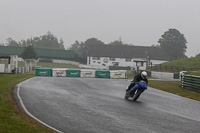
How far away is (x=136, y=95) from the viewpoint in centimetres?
1547

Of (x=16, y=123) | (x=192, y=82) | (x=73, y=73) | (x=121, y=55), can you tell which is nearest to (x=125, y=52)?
(x=121, y=55)

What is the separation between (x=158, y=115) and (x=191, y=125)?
1.79m

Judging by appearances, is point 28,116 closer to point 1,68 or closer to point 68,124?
point 68,124

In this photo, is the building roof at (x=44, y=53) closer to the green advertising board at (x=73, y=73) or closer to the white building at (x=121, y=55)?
the white building at (x=121, y=55)

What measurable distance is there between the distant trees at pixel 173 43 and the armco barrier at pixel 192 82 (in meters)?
101

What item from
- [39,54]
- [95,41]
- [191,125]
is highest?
[95,41]

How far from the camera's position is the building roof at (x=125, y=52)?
10969cm

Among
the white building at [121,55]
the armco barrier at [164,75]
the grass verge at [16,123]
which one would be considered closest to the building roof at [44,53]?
the white building at [121,55]

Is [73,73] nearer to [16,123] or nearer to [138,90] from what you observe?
[138,90]

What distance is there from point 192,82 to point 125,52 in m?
86.9

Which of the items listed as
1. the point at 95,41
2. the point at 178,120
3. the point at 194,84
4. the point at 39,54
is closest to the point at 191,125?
the point at 178,120

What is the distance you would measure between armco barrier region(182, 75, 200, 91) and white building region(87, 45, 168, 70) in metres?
80.2

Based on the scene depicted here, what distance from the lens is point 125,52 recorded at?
367ft

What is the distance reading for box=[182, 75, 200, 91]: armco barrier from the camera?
24.3 meters
